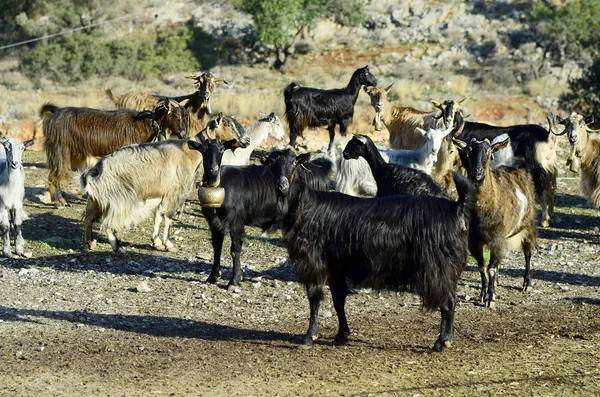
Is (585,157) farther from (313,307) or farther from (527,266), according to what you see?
(313,307)

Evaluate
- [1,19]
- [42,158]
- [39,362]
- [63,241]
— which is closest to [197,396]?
[39,362]

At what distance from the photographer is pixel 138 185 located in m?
12.0

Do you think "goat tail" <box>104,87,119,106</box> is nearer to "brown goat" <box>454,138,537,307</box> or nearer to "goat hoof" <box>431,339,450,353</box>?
"brown goat" <box>454,138,537,307</box>

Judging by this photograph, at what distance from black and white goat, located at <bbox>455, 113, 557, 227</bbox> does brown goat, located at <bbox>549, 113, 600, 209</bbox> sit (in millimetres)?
365

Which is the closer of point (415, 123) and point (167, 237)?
point (167, 237)

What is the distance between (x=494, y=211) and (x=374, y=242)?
256 cm

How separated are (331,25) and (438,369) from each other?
3771cm

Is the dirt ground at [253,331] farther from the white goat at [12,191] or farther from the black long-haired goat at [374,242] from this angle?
the black long-haired goat at [374,242]

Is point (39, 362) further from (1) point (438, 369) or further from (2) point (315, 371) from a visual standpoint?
(1) point (438, 369)

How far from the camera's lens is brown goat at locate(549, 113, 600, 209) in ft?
46.9

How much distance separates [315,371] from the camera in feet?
25.1

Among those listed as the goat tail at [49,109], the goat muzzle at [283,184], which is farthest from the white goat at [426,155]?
the goat tail at [49,109]

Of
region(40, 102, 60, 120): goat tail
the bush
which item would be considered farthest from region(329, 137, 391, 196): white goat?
the bush

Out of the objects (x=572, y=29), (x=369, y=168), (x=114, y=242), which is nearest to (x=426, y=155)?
(x=369, y=168)
